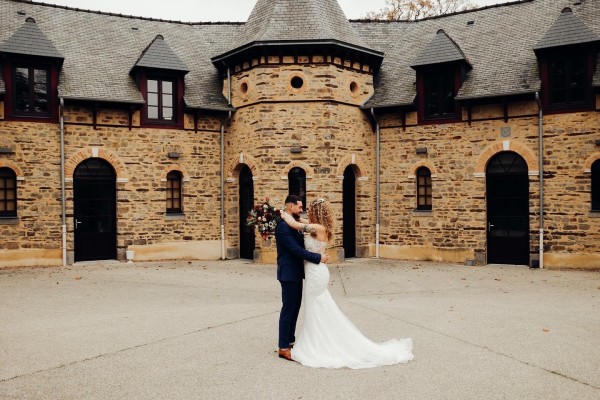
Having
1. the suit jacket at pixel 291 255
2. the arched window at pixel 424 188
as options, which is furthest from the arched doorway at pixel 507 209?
the suit jacket at pixel 291 255

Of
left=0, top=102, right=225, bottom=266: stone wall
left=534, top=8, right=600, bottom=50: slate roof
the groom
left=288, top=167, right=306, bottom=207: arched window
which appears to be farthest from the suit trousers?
left=534, top=8, right=600, bottom=50: slate roof

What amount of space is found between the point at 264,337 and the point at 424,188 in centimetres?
1054

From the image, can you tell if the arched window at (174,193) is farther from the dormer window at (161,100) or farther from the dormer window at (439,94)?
the dormer window at (439,94)

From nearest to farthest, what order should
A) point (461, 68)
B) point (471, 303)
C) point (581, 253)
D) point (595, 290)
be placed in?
1. point (471, 303)
2. point (595, 290)
3. point (581, 253)
4. point (461, 68)

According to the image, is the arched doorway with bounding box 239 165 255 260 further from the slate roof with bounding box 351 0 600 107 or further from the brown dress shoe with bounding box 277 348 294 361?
the brown dress shoe with bounding box 277 348 294 361

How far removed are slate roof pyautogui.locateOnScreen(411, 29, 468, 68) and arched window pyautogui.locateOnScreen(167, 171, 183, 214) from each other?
827 cm

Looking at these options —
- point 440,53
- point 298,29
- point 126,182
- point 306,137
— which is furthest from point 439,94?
point 126,182

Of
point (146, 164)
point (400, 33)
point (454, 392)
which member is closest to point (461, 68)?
point (400, 33)

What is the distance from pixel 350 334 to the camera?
5996 millimetres

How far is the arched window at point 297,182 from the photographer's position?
1577 cm

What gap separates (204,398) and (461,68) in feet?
44.0

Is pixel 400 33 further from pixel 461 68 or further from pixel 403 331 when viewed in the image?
pixel 403 331

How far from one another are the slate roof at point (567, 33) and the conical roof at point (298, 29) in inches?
195

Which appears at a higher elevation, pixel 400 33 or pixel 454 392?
pixel 400 33
